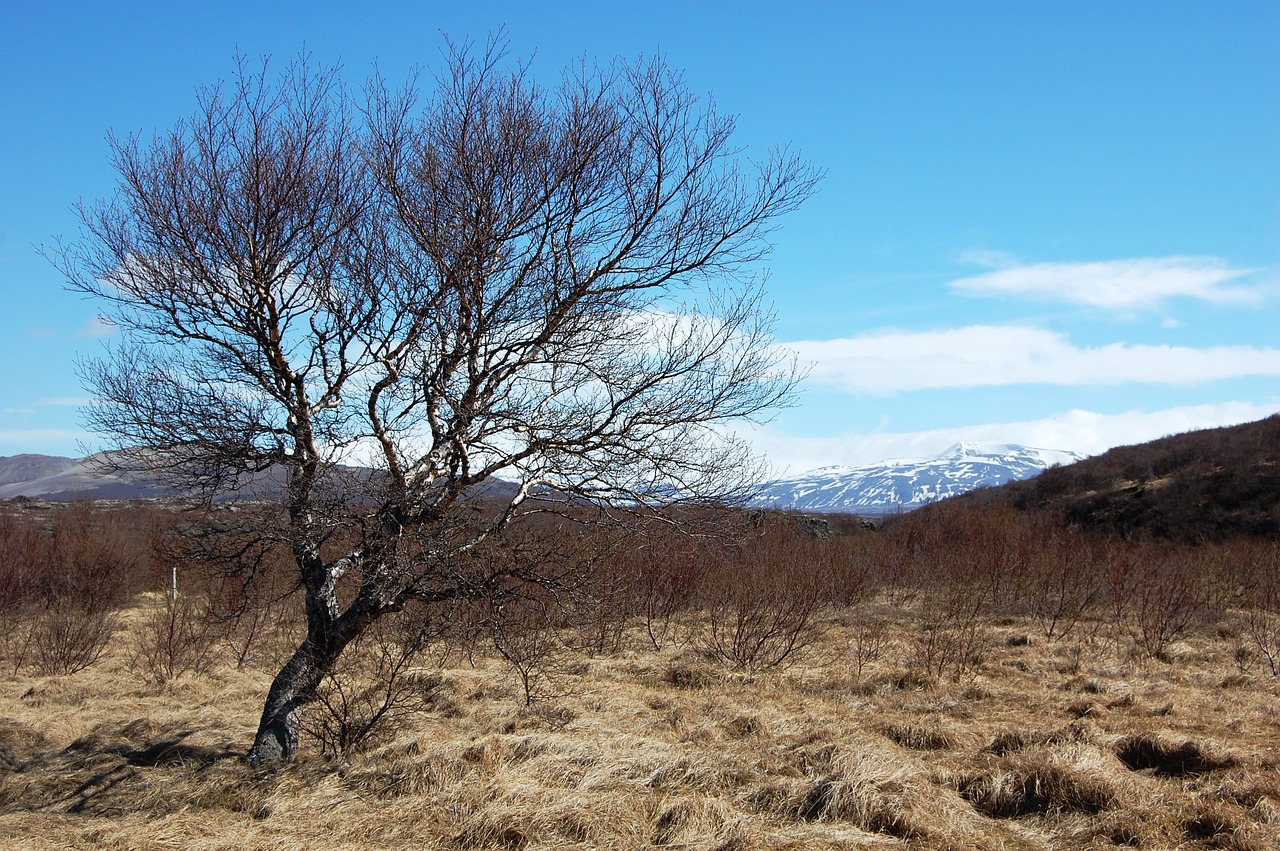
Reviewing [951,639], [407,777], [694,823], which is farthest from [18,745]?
[951,639]

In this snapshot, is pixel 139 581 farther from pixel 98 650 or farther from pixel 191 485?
pixel 191 485

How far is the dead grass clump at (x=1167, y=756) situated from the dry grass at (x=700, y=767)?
17 millimetres

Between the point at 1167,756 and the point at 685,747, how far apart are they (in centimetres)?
383

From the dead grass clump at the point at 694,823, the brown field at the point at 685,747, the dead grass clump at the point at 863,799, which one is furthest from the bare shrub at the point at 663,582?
the dead grass clump at the point at 694,823

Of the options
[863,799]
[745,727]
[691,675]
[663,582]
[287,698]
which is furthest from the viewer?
[663,582]

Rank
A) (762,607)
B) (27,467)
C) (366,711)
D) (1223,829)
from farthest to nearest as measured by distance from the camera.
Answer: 1. (27,467)
2. (762,607)
3. (366,711)
4. (1223,829)

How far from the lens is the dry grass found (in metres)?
5.95

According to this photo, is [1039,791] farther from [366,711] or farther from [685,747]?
[366,711]

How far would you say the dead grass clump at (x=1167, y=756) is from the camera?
6625 mm

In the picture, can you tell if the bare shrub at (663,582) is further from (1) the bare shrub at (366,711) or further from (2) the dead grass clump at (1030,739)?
(2) the dead grass clump at (1030,739)

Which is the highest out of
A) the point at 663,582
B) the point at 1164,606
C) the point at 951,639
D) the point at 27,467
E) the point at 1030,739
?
the point at 27,467

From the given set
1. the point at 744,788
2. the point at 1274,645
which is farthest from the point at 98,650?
the point at 1274,645

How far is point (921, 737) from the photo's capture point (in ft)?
25.9

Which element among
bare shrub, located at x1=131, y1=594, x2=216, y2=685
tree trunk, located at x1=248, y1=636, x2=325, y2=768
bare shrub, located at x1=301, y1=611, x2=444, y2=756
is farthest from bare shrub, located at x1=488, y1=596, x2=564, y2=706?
bare shrub, located at x1=131, y1=594, x2=216, y2=685
